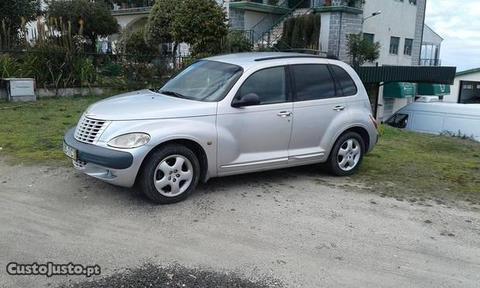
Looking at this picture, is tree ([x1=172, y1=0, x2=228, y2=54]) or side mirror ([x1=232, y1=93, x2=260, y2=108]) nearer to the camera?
side mirror ([x1=232, y1=93, x2=260, y2=108])

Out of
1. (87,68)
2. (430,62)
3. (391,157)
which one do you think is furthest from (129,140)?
(430,62)

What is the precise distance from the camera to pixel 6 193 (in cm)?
550

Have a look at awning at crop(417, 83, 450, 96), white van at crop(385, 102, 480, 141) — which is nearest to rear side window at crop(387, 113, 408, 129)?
white van at crop(385, 102, 480, 141)

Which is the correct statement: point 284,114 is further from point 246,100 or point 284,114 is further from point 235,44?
point 235,44

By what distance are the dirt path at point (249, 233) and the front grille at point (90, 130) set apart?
2.22 feet

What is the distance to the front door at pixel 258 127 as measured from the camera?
18.3 feet

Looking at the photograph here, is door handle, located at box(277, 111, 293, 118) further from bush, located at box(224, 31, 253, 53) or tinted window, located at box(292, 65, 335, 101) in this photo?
bush, located at box(224, 31, 253, 53)

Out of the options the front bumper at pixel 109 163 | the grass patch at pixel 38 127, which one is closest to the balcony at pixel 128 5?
the grass patch at pixel 38 127

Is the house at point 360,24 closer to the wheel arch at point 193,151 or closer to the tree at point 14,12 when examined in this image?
the tree at point 14,12

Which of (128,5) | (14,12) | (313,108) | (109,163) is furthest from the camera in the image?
(128,5)

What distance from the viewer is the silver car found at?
5070mm

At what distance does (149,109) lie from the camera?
5.27 metres

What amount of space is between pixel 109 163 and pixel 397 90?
26431 mm

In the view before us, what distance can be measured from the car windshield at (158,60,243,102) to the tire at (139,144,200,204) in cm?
79
